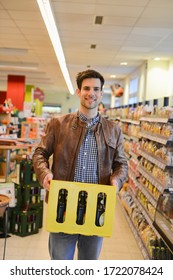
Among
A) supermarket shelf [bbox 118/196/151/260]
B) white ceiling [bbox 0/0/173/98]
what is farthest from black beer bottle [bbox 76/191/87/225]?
white ceiling [bbox 0/0/173/98]

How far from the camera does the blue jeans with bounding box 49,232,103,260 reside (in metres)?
2.37

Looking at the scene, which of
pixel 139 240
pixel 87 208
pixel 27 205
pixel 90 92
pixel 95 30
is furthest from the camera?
pixel 95 30

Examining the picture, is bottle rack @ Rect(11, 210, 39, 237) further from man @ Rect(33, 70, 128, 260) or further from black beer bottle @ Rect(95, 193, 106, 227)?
black beer bottle @ Rect(95, 193, 106, 227)

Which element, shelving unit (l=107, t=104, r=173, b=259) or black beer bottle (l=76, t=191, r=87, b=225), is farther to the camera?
shelving unit (l=107, t=104, r=173, b=259)

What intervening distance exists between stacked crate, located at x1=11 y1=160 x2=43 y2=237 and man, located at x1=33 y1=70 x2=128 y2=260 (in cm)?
290

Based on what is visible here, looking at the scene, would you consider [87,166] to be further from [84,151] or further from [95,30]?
[95,30]

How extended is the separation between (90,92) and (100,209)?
77 cm

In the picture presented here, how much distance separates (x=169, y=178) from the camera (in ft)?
12.8

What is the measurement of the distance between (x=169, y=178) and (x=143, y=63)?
25.1ft

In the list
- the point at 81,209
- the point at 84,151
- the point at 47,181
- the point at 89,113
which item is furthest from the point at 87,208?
the point at 89,113

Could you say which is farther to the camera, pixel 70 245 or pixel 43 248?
pixel 43 248

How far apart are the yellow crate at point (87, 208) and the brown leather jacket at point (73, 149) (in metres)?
0.19

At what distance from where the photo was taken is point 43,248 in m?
4.73
